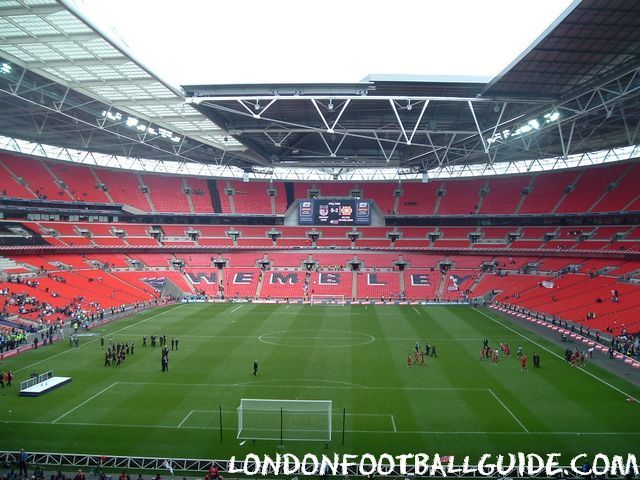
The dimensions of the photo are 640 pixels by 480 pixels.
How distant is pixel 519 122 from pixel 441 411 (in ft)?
83.7

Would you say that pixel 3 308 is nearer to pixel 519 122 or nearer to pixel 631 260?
pixel 519 122

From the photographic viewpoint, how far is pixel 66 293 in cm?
4494

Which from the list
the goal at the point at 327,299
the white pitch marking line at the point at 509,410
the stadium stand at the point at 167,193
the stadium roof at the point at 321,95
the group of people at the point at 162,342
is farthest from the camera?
the stadium stand at the point at 167,193

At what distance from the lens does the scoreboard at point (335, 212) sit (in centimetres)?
5803

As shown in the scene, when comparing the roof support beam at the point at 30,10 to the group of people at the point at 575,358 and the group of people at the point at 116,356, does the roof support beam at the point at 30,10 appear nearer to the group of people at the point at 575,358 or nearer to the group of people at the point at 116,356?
the group of people at the point at 116,356

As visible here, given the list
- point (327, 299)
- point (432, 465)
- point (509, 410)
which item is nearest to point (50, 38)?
point (432, 465)

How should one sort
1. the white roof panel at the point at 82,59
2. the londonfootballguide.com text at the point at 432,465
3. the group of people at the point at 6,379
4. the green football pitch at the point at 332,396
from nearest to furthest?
the londonfootballguide.com text at the point at 432,465, the green football pitch at the point at 332,396, the white roof panel at the point at 82,59, the group of people at the point at 6,379

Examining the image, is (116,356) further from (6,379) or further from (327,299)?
(327,299)

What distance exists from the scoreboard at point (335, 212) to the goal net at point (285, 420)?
128 feet

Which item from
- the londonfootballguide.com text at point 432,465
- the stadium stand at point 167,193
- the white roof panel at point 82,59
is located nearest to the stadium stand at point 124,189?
the stadium stand at point 167,193

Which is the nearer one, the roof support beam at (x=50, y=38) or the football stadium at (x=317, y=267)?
the football stadium at (x=317, y=267)

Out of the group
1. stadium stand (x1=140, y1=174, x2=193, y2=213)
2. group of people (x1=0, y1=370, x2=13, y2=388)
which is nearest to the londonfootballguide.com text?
group of people (x1=0, y1=370, x2=13, y2=388)

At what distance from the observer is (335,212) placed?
58.0 meters

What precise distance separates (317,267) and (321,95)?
3127cm
